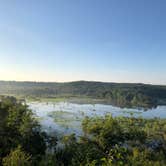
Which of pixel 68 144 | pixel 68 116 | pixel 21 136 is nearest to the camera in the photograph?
pixel 21 136

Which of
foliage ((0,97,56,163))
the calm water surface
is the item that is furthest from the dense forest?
the calm water surface

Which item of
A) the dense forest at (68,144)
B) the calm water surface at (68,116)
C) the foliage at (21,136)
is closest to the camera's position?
the dense forest at (68,144)

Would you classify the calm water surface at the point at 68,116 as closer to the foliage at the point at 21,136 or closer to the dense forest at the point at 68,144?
the dense forest at the point at 68,144

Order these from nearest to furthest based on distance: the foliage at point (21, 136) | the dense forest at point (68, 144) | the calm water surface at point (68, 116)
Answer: the dense forest at point (68, 144) → the foliage at point (21, 136) → the calm water surface at point (68, 116)

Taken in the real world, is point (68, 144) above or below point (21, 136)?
below

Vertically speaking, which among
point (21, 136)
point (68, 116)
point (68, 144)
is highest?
point (21, 136)

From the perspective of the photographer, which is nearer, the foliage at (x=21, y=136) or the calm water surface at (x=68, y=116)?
the foliage at (x=21, y=136)

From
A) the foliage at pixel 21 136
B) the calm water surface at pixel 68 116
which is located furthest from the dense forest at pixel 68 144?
the calm water surface at pixel 68 116

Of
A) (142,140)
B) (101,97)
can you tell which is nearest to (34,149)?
(142,140)

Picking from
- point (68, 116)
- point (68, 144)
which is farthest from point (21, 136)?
point (68, 116)

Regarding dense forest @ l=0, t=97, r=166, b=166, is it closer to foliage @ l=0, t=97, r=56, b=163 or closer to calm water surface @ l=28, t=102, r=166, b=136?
foliage @ l=0, t=97, r=56, b=163

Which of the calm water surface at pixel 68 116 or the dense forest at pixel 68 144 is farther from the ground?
the dense forest at pixel 68 144

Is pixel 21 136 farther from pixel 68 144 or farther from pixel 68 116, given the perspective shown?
pixel 68 116

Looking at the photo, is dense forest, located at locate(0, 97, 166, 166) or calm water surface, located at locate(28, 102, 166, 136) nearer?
dense forest, located at locate(0, 97, 166, 166)
